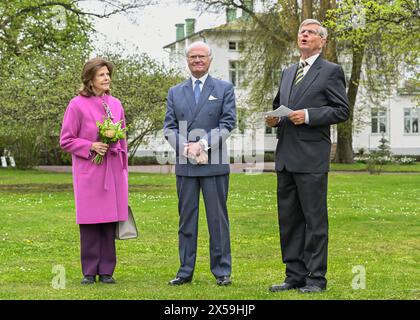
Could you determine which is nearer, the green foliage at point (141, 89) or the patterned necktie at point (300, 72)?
the patterned necktie at point (300, 72)

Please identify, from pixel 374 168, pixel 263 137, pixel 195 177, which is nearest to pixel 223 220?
pixel 195 177

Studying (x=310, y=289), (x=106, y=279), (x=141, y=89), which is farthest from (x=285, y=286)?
(x=141, y=89)

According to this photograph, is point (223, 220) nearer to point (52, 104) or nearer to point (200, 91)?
point (200, 91)

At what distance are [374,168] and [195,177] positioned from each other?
3248 centimetres

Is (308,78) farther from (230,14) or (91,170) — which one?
(230,14)

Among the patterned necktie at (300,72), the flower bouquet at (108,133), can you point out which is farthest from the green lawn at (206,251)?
the patterned necktie at (300,72)

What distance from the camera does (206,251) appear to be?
10.7 meters

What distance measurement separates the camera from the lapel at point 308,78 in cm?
729

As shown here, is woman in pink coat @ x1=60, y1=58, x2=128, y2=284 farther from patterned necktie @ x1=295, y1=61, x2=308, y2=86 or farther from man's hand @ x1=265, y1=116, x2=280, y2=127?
patterned necktie @ x1=295, y1=61, x2=308, y2=86

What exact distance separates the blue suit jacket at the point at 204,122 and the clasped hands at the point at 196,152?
109 millimetres

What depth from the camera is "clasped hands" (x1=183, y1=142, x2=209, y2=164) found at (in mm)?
7555

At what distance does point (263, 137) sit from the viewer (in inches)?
2427

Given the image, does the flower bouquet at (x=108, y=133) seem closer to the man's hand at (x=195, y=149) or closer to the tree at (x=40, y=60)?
the man's hand at (x=195, y=149)

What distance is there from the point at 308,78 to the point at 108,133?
6.36ft
